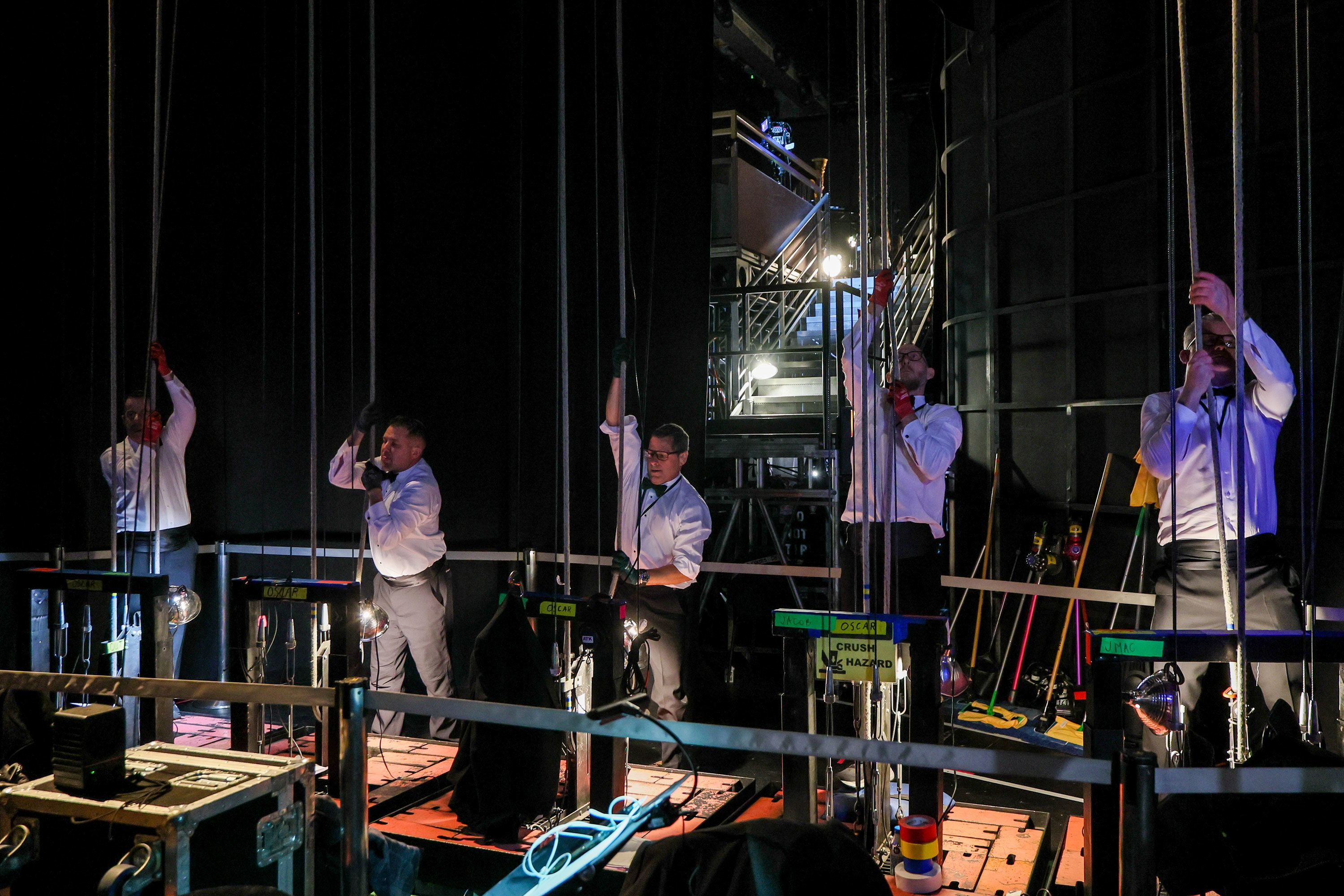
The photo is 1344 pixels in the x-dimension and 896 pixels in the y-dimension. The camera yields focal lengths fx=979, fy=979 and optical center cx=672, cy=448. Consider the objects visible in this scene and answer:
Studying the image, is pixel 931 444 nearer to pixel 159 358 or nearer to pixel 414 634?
pixel 414 634

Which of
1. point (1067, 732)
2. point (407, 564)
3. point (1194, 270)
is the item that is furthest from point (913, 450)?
point (407, 564)

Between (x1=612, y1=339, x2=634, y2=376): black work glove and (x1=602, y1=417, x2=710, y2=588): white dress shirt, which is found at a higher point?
(x1=612, y1=339, x2=634, y2=376): black work glove

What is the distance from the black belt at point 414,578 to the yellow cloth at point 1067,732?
3.33 metres

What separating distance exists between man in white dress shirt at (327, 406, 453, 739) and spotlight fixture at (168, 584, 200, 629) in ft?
3.73

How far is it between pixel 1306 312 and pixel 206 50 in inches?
243

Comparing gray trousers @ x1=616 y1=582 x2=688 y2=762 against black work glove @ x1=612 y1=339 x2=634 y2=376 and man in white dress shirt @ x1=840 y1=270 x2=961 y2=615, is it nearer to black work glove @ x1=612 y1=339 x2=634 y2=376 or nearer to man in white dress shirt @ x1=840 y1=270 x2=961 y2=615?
man in white dress shirt @ x1=840 y1=270 x2=961 y2=615

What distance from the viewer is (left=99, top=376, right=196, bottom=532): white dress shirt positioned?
5039 mm

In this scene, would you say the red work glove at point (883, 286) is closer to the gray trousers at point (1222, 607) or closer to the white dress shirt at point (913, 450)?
the white dress shirt at point (913, 450)

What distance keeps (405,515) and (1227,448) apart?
3.46 metres

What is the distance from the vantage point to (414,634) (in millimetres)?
4727

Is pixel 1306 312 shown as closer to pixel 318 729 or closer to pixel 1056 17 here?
pixel 1056 17

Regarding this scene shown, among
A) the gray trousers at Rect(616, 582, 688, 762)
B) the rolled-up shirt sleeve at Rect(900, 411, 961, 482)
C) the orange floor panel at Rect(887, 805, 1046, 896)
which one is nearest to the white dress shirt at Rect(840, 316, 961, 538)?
the rolled-up shirt sleeve at Rect(900, 411, 961, 482)

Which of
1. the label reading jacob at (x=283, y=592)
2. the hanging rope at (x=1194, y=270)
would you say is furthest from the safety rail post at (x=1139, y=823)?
the label reading jacob at (x=283, y=592)

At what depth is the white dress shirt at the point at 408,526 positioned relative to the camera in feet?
15.4
